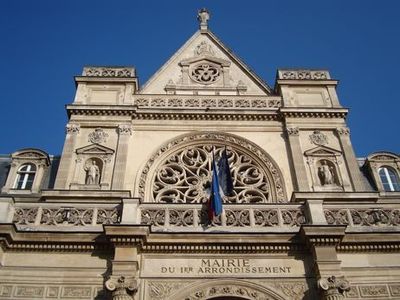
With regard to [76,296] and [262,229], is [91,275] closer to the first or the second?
[76,296]

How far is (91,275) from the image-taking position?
38.8 ft

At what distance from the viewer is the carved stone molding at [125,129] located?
17.8 m

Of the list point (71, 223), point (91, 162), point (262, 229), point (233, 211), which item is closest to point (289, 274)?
point (262, 229)

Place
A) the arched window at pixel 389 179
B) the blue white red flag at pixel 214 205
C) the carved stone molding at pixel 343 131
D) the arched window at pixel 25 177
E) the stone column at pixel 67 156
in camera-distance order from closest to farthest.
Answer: the blue white red flag at pixel 214 205
the stone column at pixel 67 156
the arched window at pixel 25 177
the arched window at pixel 389 179
the carved stone molding at pixel 343 131

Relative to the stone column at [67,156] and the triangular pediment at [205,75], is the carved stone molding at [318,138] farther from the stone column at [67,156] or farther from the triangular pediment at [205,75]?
the stone column at [67,156]

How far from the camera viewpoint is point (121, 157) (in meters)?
16.8

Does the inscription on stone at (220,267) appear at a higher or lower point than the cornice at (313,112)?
lower

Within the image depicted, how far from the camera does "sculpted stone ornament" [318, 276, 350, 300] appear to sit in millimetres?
11102

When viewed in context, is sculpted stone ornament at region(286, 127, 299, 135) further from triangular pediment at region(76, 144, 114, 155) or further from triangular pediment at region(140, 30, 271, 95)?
triangular pediment at region(76, 144, 114, 155)

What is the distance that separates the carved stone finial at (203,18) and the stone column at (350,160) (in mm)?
9180

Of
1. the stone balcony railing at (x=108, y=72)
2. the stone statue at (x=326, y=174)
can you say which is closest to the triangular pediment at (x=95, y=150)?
the stone balcony railing at (x=108, y=72)

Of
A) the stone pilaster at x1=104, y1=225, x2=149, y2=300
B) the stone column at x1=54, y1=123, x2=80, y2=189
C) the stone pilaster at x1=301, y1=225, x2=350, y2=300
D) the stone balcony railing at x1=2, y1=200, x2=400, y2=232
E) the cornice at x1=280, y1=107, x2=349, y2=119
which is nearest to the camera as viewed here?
the stone pilaster at x1=104, y1=225, x2=149, y2=300

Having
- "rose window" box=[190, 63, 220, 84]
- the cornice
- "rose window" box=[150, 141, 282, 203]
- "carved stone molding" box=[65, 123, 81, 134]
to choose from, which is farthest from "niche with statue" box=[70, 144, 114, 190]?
the cornice

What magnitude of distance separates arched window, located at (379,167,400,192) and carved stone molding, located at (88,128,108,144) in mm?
10462
